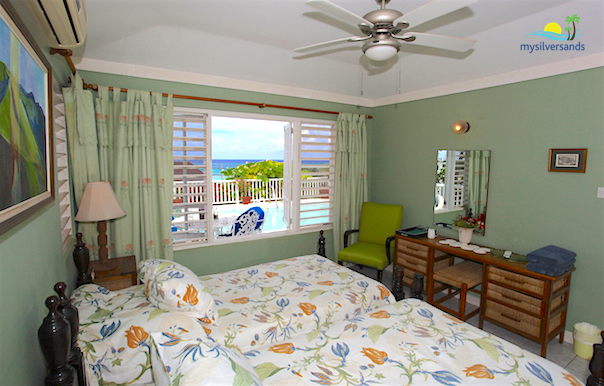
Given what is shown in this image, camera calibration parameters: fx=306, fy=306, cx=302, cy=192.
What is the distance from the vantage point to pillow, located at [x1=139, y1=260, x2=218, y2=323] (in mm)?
1721

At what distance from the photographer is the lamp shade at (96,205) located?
8.14 feet

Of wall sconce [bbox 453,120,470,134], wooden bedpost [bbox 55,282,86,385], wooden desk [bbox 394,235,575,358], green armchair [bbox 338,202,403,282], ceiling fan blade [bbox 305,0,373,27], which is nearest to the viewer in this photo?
wooden bedpost [bbox 55,282,86,385]

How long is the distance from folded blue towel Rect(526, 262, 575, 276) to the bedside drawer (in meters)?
1.04

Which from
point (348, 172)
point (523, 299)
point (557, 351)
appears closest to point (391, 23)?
point (523, 299)

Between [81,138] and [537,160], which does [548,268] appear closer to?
[537,160]

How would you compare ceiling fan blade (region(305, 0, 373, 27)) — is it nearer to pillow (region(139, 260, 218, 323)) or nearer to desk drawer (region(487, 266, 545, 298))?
pillow (region(139, 260, 218, 323))

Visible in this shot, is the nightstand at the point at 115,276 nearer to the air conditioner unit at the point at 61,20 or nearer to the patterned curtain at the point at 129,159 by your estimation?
the patterned curtain at the point at 129,159

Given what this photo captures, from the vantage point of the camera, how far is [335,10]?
1.55 meters

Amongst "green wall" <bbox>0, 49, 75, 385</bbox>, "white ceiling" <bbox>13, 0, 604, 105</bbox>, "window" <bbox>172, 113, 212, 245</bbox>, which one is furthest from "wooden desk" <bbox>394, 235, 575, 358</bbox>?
"green wall" <bbox>0, 49, 75, 385</bbox>

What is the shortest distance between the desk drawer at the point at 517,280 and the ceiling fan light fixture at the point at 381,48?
228 centimetres

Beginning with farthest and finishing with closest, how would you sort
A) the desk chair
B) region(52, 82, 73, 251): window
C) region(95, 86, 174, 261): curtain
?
the desk chair → region(95, 86, 174, 261): curtain → region(52, 82, 73, 251): window

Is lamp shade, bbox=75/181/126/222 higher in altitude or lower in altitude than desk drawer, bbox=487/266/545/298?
higher

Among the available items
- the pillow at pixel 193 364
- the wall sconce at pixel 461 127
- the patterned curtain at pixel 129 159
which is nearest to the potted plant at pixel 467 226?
the wall sconce at pixel 461 127

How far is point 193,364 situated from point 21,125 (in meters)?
1.11
